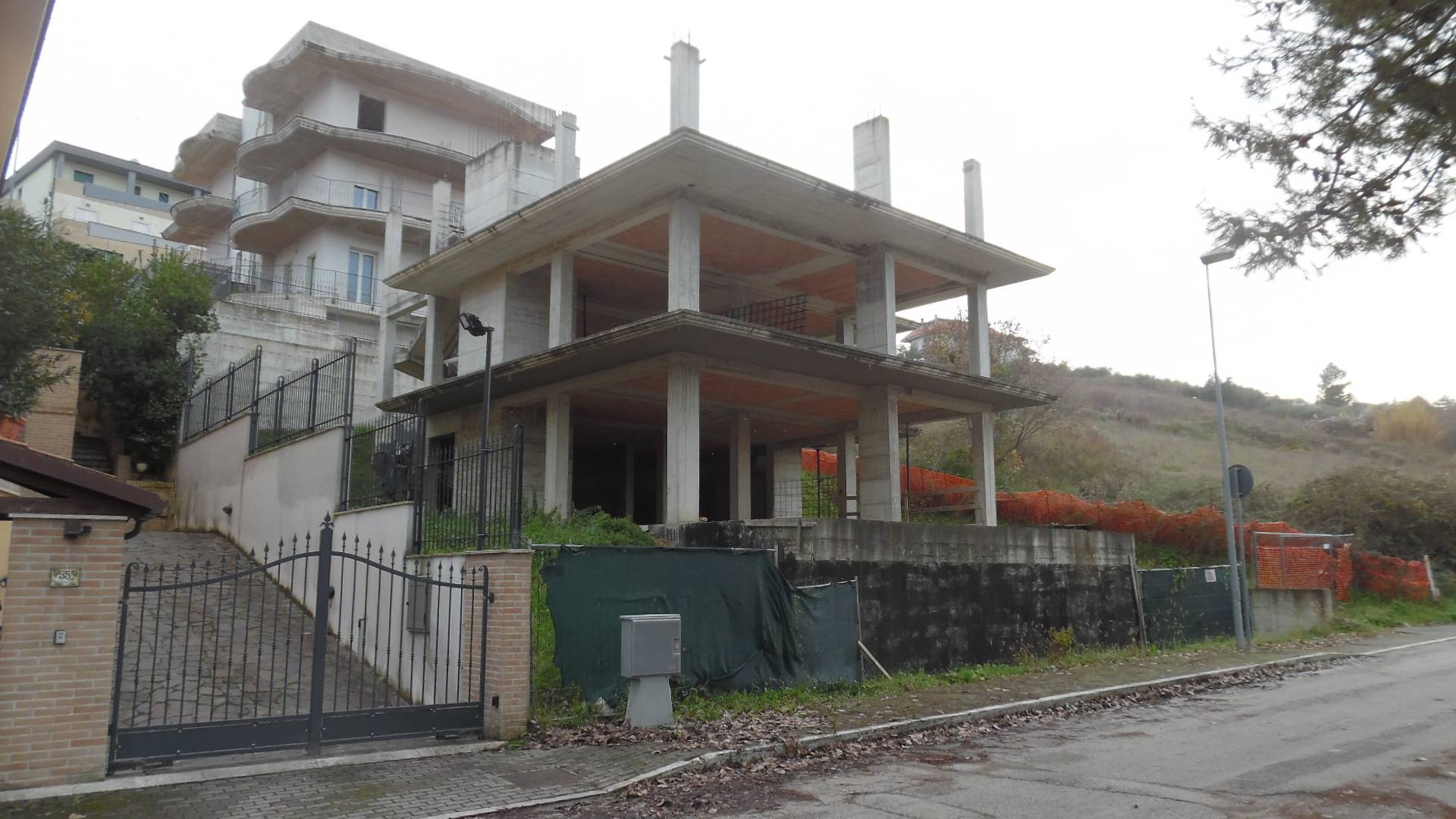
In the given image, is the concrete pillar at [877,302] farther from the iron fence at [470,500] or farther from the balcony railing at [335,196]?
the balcony railing at [335,196]

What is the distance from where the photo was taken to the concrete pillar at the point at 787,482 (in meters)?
27.4

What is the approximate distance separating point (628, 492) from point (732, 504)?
4842 millimetres

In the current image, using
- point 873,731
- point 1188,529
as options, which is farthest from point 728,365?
point 1188,529

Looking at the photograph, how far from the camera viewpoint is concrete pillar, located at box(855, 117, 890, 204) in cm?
2159

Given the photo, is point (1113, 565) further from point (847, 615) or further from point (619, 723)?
point (619, 723)

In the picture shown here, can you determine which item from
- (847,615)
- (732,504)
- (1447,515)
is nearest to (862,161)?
(732,504)

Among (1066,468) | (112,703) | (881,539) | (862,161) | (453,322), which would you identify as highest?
(862,161)

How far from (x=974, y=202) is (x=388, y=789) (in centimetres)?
1927

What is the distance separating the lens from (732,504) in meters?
23.7

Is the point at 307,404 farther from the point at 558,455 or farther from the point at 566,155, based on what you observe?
the point at 566,155

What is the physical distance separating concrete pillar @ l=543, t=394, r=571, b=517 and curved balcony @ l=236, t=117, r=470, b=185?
20.7 metres

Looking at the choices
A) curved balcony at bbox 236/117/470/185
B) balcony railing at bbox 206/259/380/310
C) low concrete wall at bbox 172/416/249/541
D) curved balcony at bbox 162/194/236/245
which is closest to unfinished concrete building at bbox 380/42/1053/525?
low concrete wall at bbox 172/416/249/541

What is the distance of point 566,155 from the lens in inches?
849

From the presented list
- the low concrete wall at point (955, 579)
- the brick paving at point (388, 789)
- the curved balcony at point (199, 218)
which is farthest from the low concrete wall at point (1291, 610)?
the curved balcony at point (199, 218)
